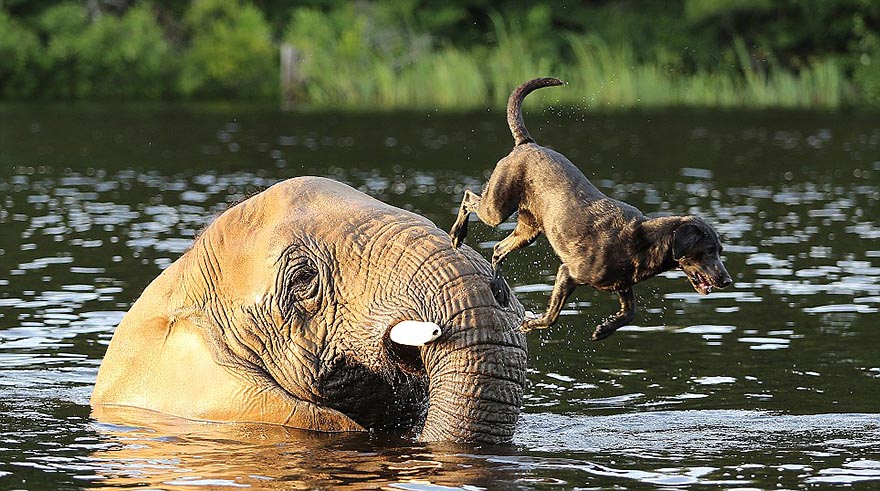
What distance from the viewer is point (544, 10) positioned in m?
63.8

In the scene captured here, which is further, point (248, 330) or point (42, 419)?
point (42, 419)

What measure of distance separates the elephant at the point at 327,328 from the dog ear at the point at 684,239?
1070 mm

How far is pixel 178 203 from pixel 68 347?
12008 mm

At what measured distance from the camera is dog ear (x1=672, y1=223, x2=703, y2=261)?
8.61 meters

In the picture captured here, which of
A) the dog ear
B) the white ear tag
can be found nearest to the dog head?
the dog ear

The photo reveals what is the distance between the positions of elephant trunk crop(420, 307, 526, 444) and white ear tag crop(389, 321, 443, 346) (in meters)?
0.11

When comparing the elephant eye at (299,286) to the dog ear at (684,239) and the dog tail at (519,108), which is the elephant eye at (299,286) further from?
the dog ear at (684,239)

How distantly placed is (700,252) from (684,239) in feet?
0.39

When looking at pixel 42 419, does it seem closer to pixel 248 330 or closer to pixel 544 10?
pixel 248 330

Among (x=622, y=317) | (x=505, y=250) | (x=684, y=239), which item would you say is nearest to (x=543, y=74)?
(x=505, y=250)

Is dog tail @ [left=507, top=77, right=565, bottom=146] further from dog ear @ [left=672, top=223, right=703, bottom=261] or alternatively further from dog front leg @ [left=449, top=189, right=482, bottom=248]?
dog ear @ [left=672, top=223, right=703, bottom=261]

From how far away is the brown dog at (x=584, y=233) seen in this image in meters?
8.68

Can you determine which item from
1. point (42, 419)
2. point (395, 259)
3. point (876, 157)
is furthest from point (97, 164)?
Answer: point (395, 259)

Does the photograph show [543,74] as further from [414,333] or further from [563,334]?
[414,333]
